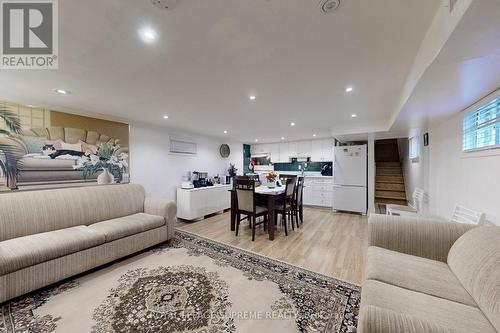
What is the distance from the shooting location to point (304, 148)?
247 inches

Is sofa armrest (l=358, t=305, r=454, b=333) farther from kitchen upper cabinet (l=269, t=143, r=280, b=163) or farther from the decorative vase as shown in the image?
kitchen upper cabinet (l=269, t=143, r=280, b=163)

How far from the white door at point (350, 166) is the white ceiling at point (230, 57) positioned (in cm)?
198

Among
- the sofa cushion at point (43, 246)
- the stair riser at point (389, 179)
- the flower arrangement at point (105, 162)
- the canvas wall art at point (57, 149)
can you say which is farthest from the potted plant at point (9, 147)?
the stair riser at point (389, 179)

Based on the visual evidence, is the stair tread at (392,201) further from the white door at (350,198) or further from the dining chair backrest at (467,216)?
the dining chair backrest at (467,216)

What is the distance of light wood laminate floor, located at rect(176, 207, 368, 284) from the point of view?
92.0 inches

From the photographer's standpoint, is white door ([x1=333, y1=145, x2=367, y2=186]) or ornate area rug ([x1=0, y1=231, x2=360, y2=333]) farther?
white door ([x1=333, y1=145, x2=367, y2=186])

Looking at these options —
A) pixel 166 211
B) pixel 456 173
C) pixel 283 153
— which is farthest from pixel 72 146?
pixel 456 173

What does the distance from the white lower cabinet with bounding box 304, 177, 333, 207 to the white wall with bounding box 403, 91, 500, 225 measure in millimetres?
2077

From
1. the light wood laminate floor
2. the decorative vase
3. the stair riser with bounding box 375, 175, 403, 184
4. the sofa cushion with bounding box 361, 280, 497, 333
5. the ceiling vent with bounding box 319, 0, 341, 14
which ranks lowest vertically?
the light wood laminate floor

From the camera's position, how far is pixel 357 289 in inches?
72.8

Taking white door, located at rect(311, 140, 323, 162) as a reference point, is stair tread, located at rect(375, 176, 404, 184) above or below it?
below

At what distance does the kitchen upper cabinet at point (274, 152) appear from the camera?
22.3ft

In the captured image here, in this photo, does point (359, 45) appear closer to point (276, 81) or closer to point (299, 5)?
point (299, 5)

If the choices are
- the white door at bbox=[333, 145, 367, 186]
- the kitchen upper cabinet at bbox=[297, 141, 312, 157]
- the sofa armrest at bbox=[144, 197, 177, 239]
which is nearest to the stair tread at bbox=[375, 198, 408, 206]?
the white door at bbox=[333, 145, 367, 186]
